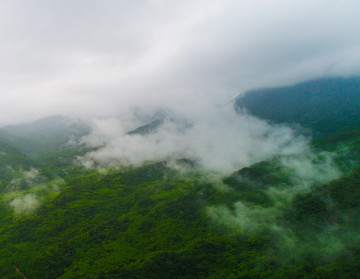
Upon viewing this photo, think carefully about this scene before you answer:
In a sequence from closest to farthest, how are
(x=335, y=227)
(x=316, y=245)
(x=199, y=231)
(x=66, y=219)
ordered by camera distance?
(x=316, y=245), (x=335, y=227), (x=199, y=231), (x=66, y=219)

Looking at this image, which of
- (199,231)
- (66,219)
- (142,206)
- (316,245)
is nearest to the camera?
(316,245)

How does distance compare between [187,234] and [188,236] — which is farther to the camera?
[187,234]

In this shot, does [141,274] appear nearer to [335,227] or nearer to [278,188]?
[335,227]

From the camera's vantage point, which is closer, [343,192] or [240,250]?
[240,250]

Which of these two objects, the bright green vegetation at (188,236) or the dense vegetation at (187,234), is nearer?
the bright green vegetation at (188,236)

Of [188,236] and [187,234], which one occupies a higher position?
[187,234]

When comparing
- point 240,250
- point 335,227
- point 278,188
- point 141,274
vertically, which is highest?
point 278,188

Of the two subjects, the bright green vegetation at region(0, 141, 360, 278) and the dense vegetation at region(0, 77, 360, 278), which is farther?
the dense vegetation at region(0, 77, 360, 278)

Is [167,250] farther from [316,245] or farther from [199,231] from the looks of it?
[316,245]

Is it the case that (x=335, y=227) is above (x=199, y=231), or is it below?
above

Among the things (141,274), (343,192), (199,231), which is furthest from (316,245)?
(141,274)

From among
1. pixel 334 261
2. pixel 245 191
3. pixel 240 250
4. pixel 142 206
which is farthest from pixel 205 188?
pixel 334 261
